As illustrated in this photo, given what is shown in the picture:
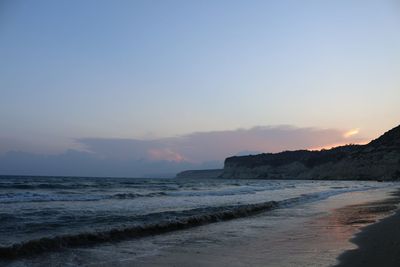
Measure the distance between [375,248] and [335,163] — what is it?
143183 mm

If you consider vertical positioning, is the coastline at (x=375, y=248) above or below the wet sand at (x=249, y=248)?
above

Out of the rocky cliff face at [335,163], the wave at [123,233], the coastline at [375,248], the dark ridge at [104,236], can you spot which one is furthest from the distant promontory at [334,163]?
the coastline at [375,248]

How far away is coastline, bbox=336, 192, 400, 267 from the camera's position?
28.9ft

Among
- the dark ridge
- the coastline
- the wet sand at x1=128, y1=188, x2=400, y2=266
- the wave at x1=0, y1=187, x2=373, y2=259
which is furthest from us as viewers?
the wave at x1=0, y1=187, x2=373, y2=259

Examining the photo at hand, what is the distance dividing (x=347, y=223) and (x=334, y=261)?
7.66 meters

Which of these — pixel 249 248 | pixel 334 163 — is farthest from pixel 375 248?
pixel 334 163

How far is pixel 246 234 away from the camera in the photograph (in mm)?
14258

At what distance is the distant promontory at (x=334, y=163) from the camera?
4707 inches

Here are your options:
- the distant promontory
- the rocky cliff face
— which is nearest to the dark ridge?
the distant promontory

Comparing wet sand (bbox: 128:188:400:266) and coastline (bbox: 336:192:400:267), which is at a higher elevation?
coastline (bbox: 336:192:400:267)

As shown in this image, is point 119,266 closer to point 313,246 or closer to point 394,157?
point 313,246

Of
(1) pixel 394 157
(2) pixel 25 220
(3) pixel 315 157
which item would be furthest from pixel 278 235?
(3) pixel 315 157

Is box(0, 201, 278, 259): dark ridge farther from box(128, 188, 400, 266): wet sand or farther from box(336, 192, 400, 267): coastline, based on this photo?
box(336, 192, 400, 267): coastline

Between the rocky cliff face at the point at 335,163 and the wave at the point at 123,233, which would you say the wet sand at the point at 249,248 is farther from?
the rocky cliff face at the point at 335,163
